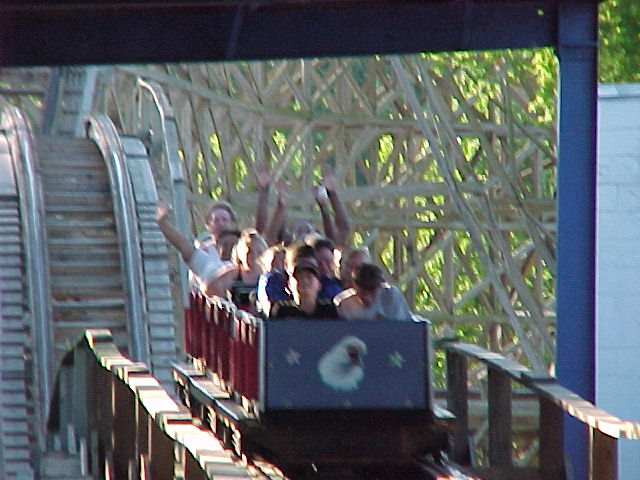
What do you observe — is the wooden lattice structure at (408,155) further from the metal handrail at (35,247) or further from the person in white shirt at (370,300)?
the person in white shirt at (370,300)

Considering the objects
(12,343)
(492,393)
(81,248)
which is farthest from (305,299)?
(81,248)

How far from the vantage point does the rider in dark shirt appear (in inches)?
361

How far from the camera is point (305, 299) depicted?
366 inches

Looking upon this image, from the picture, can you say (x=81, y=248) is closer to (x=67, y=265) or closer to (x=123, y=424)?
(x=67, y=265)

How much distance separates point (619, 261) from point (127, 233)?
187 inches

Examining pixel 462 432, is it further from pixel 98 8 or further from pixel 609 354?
pixel 98 8

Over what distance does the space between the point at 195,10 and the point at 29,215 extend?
3.91m

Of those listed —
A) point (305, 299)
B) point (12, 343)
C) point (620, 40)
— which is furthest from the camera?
point (620, 40)

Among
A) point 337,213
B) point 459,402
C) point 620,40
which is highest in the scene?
point 620,40

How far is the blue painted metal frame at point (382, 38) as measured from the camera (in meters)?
11.2

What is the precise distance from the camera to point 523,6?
11.7m

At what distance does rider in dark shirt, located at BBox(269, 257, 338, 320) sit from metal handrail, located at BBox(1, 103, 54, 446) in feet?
14.7

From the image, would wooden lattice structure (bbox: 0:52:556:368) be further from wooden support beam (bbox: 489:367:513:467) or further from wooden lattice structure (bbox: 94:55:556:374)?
wooden support beam (bbox: 489:367:513:467)

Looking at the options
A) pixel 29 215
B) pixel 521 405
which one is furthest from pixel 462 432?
pixel 521 405
